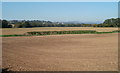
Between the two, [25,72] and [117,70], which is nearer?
[25,72]

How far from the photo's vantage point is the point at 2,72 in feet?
19.5

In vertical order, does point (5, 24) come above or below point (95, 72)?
above

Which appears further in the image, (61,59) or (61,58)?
(61,58)

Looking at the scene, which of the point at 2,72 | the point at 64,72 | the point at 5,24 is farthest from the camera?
the point at 5,24

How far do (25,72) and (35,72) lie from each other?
0.42 m

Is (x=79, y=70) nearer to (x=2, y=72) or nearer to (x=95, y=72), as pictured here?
(x=95, y=72)

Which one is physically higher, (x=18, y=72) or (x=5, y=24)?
(x=5, y=24)

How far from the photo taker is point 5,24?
215ft

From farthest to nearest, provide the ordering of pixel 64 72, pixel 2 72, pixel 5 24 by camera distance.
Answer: pixel 5 24
pixel 64 72
pixel 2 72

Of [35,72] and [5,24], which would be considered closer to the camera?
[35,72]

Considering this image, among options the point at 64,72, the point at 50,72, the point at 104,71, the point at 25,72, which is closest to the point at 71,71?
the point at 64,72

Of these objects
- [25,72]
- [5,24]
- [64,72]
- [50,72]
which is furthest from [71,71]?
[5,24]

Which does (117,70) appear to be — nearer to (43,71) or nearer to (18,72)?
(43,71)

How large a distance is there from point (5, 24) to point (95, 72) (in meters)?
64.9
